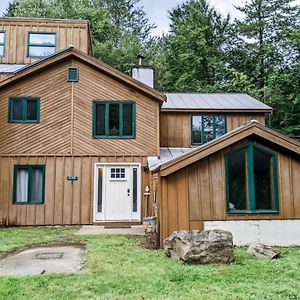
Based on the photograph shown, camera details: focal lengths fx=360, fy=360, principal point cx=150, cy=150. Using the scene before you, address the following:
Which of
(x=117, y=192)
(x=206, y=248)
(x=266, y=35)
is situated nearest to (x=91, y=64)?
(x=117, y=192)

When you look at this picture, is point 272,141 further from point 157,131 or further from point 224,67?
point 224,67

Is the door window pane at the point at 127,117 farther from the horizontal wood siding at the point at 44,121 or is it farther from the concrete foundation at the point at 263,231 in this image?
the concrete foundation at the point at 263,231

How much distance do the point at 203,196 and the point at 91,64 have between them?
7.49 m

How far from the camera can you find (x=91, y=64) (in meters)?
13.7

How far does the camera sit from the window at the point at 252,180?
8.92 m

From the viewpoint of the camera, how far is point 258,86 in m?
25.5

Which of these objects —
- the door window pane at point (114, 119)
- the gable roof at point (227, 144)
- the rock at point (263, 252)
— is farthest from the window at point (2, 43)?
the rock at point (263, 252)

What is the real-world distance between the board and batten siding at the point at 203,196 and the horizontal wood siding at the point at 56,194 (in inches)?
192

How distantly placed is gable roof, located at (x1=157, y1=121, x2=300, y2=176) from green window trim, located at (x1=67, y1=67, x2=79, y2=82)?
6642 mm

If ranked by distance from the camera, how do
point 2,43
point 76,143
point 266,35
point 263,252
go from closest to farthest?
point 263,252, point 76,143, point 2,43, point 266,35

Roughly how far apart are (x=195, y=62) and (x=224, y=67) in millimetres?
2064

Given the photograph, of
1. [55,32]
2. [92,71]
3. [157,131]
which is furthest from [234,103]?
[55,32]

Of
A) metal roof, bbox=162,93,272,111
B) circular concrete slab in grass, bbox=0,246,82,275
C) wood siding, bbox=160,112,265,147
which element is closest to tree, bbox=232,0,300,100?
metal roof, bbox=162,93,272,111

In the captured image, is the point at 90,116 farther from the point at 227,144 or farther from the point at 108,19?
the point at 108,19
